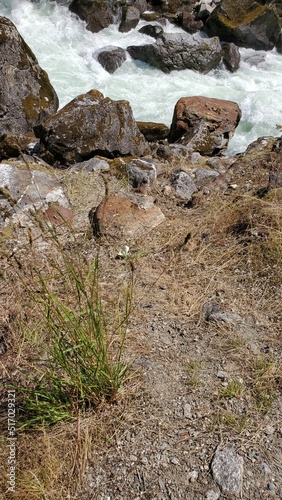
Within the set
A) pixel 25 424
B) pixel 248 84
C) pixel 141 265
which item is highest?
pixel 25 424

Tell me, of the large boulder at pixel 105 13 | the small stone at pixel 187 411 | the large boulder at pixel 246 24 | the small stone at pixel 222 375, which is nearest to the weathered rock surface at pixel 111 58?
the large boulder at pixel 105 13

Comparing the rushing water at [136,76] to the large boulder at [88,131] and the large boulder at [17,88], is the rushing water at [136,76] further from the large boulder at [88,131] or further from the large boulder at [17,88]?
the large boulder at [88,131]

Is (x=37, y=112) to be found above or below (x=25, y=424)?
below

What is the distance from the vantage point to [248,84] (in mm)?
11453

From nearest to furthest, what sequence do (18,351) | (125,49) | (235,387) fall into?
(235,387) → (18,351) → (125,49)

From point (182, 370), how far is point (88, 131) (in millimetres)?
3991

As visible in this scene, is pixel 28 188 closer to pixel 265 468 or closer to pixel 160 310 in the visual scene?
pixel 160 310

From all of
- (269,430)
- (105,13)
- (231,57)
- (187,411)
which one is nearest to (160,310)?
(187,411)

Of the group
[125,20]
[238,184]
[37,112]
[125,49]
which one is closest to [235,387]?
[238,184]

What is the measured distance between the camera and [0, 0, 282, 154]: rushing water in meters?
9.70

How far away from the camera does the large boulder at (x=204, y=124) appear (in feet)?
23.8

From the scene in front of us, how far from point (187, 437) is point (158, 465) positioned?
0.19 m

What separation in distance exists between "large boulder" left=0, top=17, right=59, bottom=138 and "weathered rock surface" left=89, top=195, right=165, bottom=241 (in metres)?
3.70

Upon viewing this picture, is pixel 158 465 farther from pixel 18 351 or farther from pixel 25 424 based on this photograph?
pixel 18 351
